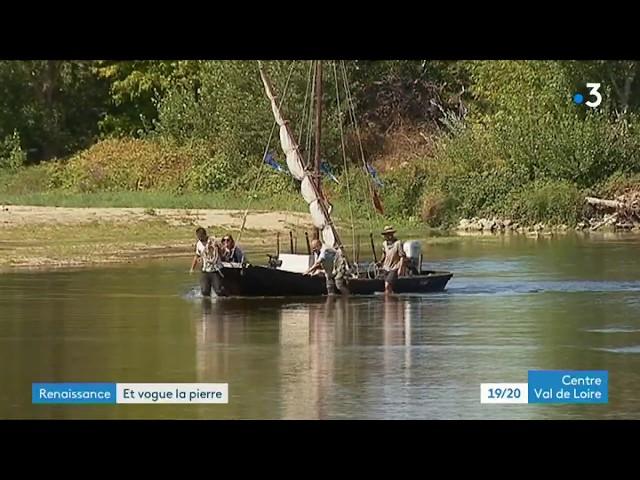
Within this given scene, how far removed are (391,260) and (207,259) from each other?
125 cm

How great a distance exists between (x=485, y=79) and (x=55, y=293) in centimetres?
261

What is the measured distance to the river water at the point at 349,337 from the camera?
30.2 feet

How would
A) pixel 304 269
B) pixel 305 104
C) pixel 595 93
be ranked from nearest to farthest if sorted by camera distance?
pixel 595 93, pixel 305 104, pixel 304 269

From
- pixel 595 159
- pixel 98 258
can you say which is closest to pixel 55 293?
pixel 98 258

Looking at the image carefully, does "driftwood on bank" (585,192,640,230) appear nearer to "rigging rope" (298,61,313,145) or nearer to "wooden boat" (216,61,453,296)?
"wooden boat" (216,61,453,296)

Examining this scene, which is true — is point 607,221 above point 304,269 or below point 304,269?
above

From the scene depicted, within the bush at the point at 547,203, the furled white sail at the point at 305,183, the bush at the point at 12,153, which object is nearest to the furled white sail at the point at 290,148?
the furled white sail at the point at 305,183

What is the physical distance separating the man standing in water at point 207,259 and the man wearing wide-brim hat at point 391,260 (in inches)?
41.2

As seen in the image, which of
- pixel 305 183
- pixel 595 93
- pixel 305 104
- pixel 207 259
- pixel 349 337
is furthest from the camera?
pixel 305 183

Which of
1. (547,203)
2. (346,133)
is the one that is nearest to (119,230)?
(346,133)

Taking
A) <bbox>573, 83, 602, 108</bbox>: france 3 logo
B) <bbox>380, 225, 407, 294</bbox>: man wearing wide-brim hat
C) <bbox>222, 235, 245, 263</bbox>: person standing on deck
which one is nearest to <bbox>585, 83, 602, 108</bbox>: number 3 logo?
<bbox>573, 83, 602, 108</bbox>: france 3 logo

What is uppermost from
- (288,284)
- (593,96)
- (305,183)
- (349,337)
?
(593,96)

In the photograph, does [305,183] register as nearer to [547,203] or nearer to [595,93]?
[547,203]

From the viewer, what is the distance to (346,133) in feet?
35.0
